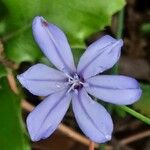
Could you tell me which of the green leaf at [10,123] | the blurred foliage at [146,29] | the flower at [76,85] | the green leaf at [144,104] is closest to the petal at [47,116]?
the flower at [76,85]

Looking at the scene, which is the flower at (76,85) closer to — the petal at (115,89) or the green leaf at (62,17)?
the petal at (115,89)

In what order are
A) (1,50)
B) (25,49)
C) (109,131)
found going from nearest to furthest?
(109,131) < (1,50) < (25,49)

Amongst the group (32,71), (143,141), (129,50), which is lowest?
(143,141)

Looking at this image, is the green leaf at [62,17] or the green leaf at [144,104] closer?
the green leaf at [62,17]

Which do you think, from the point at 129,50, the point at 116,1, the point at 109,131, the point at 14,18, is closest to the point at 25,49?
the point at 14,18

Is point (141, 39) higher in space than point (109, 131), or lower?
lower

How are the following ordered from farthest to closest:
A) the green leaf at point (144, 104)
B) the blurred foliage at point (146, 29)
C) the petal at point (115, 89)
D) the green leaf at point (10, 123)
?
the blurred foliage at point (146, 29) → the green leaf at point (144, 104) → the green leaf at point (10, 123) → the petal at point (115, 89)

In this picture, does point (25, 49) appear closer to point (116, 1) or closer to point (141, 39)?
point (116, 1)
